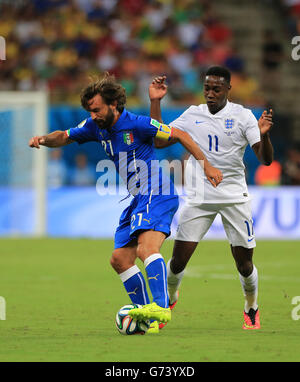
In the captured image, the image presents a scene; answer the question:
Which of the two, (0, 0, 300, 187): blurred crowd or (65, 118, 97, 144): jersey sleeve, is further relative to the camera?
(0, 0, 300, 187): blurred crowd

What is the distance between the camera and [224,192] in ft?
24.8

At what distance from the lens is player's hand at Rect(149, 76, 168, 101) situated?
23.8 feet

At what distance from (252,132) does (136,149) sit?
1083 mm

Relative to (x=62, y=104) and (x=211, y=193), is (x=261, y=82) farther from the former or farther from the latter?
(x=211, y=193)

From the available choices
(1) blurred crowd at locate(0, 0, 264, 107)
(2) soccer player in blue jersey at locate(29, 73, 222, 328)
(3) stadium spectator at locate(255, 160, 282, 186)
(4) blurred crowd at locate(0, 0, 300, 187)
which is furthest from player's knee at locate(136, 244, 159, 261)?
(1) blurred crowd at locate(0, 0, 264, 107)

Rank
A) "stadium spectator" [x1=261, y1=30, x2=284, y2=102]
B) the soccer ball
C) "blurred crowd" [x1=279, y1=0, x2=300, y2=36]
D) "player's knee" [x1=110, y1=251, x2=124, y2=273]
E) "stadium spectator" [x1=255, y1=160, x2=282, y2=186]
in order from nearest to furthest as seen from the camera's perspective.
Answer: the soccer ball
"player's knee" [x1=110, y1=251, x2=124, y2=273]
"stadium spectator" [x1=255, y1=160, x2=282, y2=186]
"stadium spectator" [x1=261, y1=30, x2=284, y2=102]
"blurred crowd" [x1=279, y1=0, x2=300, y2=36]

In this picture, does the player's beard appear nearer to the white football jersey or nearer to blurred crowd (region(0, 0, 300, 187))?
the white football jersey

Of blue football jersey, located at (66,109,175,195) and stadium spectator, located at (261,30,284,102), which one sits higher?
stadium spectator, located at (261,30,284,102)

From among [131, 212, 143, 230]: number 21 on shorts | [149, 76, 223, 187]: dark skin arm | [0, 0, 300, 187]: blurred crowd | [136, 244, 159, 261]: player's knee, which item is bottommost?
[136, 244, 159, 261]: player's knee

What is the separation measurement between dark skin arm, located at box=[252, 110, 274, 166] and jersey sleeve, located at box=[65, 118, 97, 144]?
4.49ft

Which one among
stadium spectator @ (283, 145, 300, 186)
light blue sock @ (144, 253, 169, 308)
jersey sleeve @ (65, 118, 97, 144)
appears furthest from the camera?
stadium spectator @ (283, 145, 300, 186)

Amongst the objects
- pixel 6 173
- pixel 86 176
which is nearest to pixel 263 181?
pixel 86 176

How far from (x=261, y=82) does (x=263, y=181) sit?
17.1 feet

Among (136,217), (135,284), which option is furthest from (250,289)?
(136,217)
